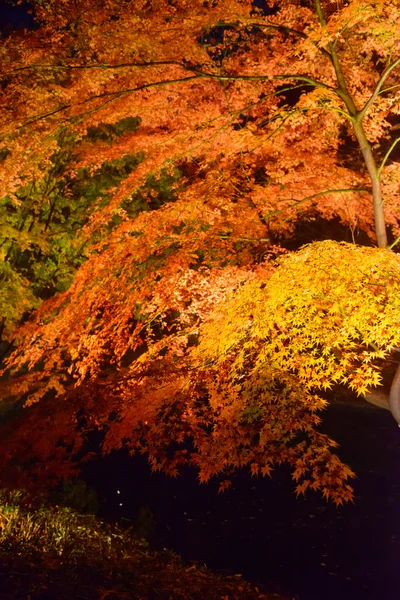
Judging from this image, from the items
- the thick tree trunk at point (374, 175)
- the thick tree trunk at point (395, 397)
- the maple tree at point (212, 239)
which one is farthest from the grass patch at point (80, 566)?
the thick tree trunk at point (374, 175)

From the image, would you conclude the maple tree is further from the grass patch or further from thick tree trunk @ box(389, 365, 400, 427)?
the grass patch

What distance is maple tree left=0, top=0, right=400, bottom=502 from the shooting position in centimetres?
622

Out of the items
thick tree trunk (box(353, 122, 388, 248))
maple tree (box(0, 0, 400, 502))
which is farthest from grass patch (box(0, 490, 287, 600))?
thick tree trunk (box(353, 122, 388, 248))

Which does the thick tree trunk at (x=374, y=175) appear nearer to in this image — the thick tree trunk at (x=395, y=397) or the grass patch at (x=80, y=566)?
the thick tree trunk at (x=395, y=397)

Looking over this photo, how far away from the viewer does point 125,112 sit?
9625mm

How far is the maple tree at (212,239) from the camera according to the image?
6.22m

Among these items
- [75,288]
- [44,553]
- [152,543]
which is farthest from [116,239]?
[152,543]

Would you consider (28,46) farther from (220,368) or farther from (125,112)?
(220,368)

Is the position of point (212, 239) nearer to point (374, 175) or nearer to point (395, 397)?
point (374, 175)

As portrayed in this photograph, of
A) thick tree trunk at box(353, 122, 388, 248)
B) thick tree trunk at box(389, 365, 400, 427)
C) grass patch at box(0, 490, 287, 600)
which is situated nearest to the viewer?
grass patch at box(0, 490, 287, 600)

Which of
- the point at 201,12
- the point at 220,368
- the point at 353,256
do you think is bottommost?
the point at 220,368

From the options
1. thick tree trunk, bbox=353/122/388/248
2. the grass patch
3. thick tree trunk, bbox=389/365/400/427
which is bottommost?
the grass patch

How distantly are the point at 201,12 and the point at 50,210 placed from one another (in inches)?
268

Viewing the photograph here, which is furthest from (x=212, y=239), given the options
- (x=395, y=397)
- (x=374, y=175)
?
(x=395, y=397)
